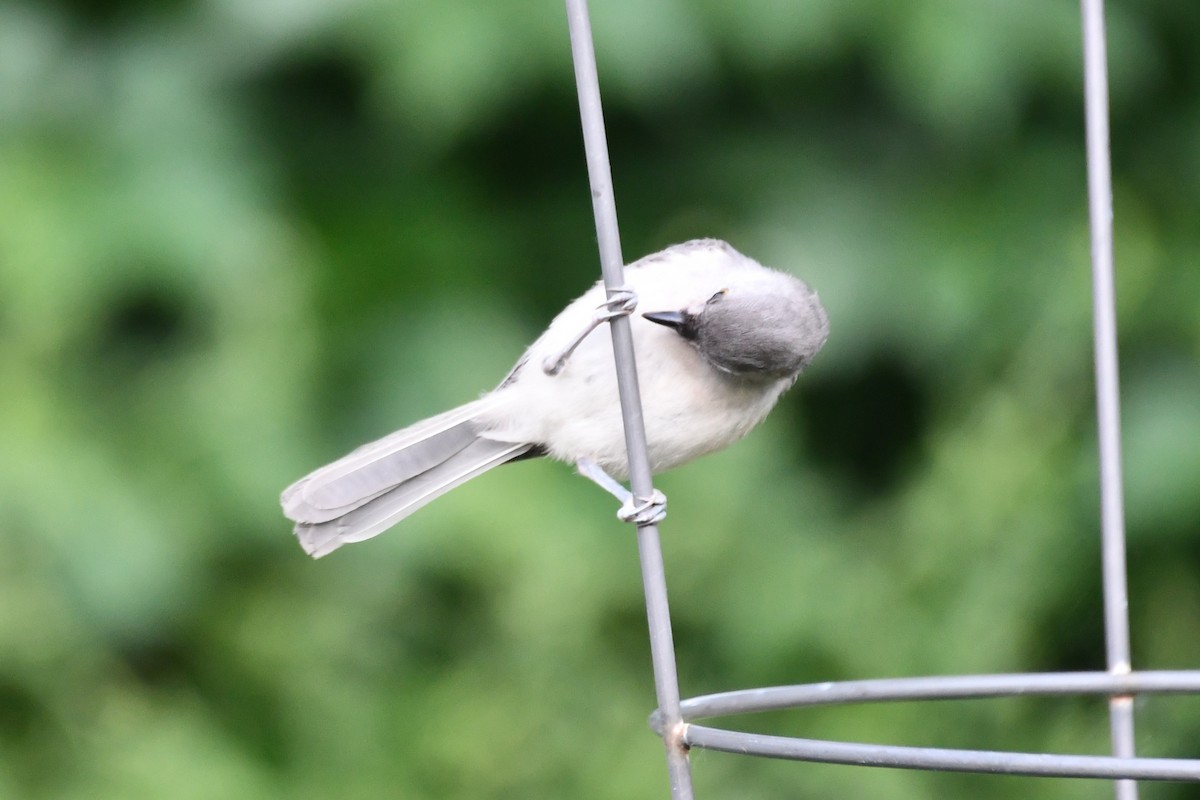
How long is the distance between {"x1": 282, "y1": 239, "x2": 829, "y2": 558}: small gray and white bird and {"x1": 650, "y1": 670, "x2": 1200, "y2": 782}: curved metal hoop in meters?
0.60

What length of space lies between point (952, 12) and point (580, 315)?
0.88 meters

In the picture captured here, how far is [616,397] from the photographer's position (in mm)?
2021

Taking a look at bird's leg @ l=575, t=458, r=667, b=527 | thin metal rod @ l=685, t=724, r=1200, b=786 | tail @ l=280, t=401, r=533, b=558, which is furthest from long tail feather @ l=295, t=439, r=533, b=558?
thin metal rod @ l=685, t=724, r=1200, b=786

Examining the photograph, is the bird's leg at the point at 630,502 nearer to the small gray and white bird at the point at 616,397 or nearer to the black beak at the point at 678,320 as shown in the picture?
the small gray and white bird at the point at 616,397

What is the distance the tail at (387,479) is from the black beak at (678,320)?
1.13 feet

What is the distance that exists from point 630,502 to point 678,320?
0.90ft

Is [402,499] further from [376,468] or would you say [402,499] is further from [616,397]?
[616,397]

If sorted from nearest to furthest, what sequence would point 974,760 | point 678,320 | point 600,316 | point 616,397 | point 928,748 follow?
point 974,760 → point 928,748 → point 600,316 → point 678,320 → point 616,397

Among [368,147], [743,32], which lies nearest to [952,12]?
[743,32]

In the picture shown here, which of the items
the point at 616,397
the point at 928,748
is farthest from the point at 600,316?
the point at 928,748

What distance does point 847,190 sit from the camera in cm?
272

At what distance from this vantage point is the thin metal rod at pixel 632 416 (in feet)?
4.27

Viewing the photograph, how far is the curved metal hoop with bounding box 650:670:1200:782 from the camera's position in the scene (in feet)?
3.52

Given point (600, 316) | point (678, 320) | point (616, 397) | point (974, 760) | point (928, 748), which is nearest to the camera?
point (974, 760)
